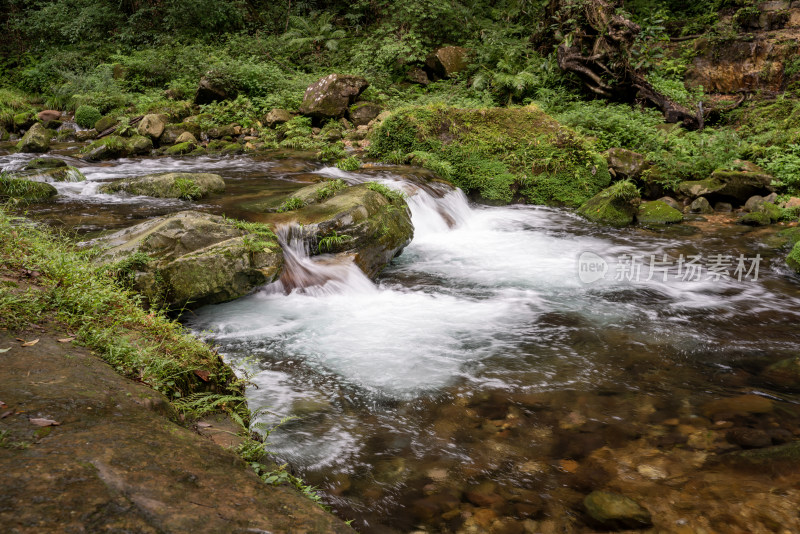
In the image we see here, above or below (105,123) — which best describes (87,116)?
above

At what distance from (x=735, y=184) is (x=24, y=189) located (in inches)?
527

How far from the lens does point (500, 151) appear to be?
1138cm

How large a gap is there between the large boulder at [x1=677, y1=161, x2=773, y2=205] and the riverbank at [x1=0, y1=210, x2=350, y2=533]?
10414 millimetres

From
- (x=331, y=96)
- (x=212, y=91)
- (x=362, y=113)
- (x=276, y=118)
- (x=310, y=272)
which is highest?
(x=212, y=91)

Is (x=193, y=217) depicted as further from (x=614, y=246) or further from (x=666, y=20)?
(x=666, y=20)

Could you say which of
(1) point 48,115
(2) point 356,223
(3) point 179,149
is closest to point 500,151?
(2) point 356,223

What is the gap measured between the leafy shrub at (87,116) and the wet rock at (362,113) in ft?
27.4

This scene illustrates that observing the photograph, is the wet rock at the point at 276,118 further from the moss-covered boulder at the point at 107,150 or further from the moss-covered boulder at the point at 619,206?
the moss-covered boulder at the point at 619,206

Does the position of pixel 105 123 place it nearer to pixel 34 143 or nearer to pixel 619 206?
pixel 34 143

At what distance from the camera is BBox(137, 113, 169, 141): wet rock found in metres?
13.8

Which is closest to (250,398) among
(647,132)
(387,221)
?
(387,221)

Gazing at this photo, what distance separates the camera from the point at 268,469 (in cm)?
242

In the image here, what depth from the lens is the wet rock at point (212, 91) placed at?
16453 millimetres

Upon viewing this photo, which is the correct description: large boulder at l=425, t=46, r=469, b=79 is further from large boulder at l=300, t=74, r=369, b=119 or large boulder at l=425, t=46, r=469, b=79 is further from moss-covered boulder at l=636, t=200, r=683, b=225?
moss-covered boulder at l=636, t=200, r=683, b=225
